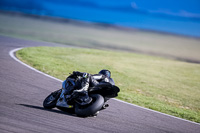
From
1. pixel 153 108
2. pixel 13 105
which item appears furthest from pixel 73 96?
pixel 153 108

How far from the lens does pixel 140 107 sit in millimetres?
8648

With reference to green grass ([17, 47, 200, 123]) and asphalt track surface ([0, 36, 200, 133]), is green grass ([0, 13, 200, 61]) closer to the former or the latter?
green grass ([17, 47, 200, 123])

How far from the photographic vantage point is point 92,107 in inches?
244

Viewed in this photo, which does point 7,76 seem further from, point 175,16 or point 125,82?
point 175,16

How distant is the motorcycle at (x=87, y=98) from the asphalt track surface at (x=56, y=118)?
209 millimetres

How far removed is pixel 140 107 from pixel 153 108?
22.6 inches

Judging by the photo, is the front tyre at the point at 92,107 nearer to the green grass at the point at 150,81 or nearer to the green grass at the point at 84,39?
the green grass at the point at 150,81

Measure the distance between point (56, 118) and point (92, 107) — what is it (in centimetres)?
84

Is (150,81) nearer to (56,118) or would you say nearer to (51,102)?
(51,102)

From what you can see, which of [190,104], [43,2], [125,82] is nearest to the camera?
[190,104]

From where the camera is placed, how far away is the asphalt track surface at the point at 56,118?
5742mm

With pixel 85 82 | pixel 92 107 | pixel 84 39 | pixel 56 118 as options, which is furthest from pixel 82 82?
pixel 84 39

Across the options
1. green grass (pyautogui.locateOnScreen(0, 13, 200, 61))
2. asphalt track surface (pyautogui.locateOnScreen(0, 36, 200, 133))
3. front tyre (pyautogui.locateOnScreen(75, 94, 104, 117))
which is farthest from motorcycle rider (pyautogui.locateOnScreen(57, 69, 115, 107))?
green grass (pyautogui.locateOnScreen(0, 13, 200, 61))

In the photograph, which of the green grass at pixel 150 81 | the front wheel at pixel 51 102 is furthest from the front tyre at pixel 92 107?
the green grass at pixel 150 81
